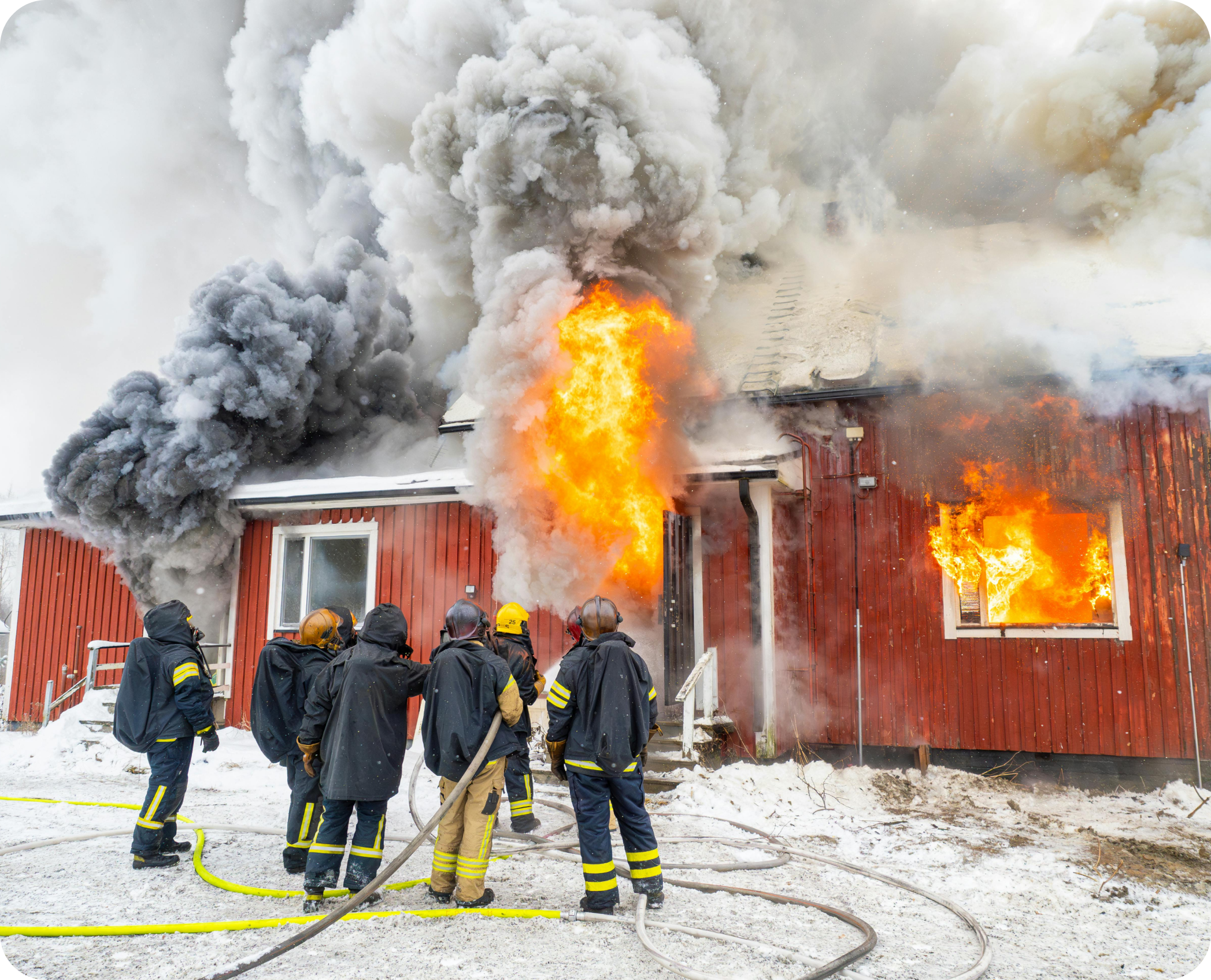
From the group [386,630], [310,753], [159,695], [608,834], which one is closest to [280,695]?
[310,753]

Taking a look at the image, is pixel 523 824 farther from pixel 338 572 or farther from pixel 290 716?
pixel 338 572

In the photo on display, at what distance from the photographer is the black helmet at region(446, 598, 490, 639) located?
4.23 metres

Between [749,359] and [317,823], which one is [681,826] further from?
[749,359]

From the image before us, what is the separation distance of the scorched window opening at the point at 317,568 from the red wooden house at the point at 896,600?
1.76 ft

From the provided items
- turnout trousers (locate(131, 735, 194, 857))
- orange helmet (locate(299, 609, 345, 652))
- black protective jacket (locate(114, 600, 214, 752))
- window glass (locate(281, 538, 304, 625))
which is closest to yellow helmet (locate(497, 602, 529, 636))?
orange helmet (locate(299, 609, 345, 652))

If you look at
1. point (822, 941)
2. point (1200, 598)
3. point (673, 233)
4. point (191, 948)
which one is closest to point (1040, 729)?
point (1200, 598)

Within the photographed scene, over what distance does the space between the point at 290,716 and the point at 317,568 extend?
577 centimetres

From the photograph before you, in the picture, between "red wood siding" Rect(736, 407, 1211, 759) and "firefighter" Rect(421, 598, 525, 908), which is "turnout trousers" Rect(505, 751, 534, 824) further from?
"red wood siding" Rect(736, 407, 1211, 759)

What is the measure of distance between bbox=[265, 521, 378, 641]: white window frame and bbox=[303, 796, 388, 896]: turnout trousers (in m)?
5.82

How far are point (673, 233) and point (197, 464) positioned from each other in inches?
259

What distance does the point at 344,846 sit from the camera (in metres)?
3.99

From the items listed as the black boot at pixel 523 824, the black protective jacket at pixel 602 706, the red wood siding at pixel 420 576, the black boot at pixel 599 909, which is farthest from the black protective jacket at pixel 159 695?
the red wood siding at pixel 420 576

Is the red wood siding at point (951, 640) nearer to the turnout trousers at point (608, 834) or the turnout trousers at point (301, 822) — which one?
the turnout trousers at point (608, 834)

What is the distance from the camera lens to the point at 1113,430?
7.48 metres
